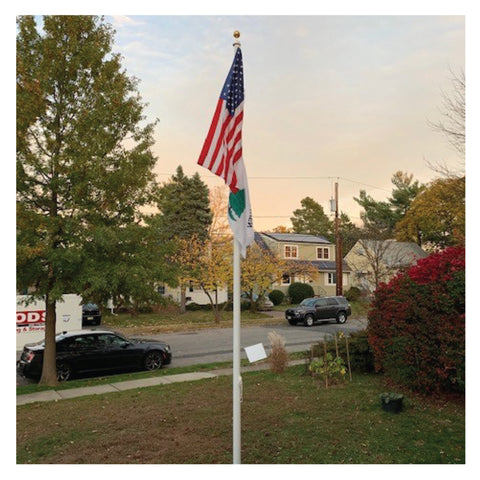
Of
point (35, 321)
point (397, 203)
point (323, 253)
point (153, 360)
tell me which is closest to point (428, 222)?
point (397, 203)

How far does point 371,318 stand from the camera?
10.3m

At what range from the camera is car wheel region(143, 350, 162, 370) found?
13.9 meters

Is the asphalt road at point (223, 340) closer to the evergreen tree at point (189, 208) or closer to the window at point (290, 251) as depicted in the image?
the evergreen tree at point (189, 208)

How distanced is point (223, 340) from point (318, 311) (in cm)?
860

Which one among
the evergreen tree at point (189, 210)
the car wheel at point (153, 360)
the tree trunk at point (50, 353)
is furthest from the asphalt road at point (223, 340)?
the evergreen tree at point (189, 210)

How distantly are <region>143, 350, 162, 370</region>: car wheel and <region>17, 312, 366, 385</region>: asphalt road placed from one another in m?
0.79

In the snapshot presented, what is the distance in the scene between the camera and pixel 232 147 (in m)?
5.69

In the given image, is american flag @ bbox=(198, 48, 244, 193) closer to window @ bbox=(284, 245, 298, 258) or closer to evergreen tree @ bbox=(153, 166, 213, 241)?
evergreen tree @ bbox=(153, 166, 213, 241)

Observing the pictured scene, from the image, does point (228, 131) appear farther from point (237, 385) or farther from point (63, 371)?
point (63, 371)

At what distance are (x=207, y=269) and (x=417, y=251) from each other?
32.9m

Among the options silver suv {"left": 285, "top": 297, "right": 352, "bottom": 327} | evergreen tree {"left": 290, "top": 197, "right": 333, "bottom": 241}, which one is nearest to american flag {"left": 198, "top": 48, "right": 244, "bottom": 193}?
silver suv {"left": 285, "top": 297, "right": 352, "bottom": 327}

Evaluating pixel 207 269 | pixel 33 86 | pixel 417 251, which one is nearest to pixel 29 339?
pixel 33 86

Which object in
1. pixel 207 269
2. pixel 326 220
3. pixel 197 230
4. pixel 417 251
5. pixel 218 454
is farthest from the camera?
pixel 326 220

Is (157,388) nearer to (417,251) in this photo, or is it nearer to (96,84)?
(96,84)
